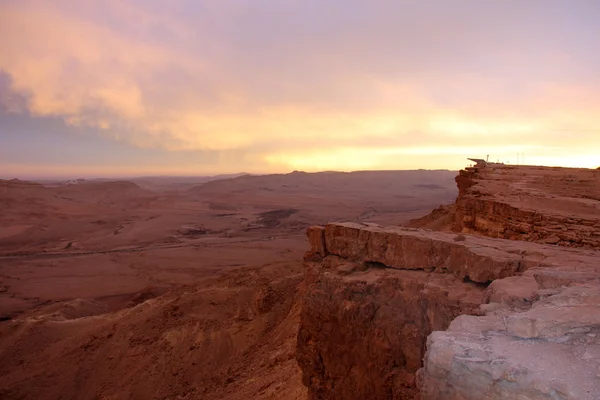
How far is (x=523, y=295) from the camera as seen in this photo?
3541 mm

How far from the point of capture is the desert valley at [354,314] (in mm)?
2467

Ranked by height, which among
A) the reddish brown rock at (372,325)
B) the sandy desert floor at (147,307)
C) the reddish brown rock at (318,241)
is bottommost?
the sandy desert floor at (147,307)

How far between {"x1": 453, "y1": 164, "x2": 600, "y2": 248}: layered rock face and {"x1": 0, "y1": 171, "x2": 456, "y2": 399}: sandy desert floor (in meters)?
5.26

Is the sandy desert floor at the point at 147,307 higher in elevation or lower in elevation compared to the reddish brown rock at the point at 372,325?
lower

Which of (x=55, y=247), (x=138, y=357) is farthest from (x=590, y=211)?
(x=55, y=247)

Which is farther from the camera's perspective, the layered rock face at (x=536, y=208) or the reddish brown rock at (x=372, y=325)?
the layered rock face at (x=536, y=208)

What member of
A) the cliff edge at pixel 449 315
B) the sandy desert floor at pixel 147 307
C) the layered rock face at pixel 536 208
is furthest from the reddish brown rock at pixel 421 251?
the layered rock face at pixel 536 208

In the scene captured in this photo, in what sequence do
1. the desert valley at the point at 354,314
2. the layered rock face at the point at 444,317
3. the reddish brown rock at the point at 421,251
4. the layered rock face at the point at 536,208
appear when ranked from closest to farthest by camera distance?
the layered rock face at the point at 444,317
the desert valley at the point at 354,314
the reddish brown rock at the point at 421,251
the layered rock face at the point at 536,208

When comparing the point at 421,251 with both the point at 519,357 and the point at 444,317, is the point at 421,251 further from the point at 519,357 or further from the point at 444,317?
the point at 519,357

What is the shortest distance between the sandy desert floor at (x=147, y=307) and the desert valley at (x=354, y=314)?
6 centimetres

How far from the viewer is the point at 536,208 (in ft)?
30.0

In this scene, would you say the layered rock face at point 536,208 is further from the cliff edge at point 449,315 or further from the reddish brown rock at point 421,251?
the reddish brown rock at point 421,251

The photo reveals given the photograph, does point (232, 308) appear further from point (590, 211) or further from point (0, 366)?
point (590, 211)

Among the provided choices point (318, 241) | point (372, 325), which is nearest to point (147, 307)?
point (318, 241)
